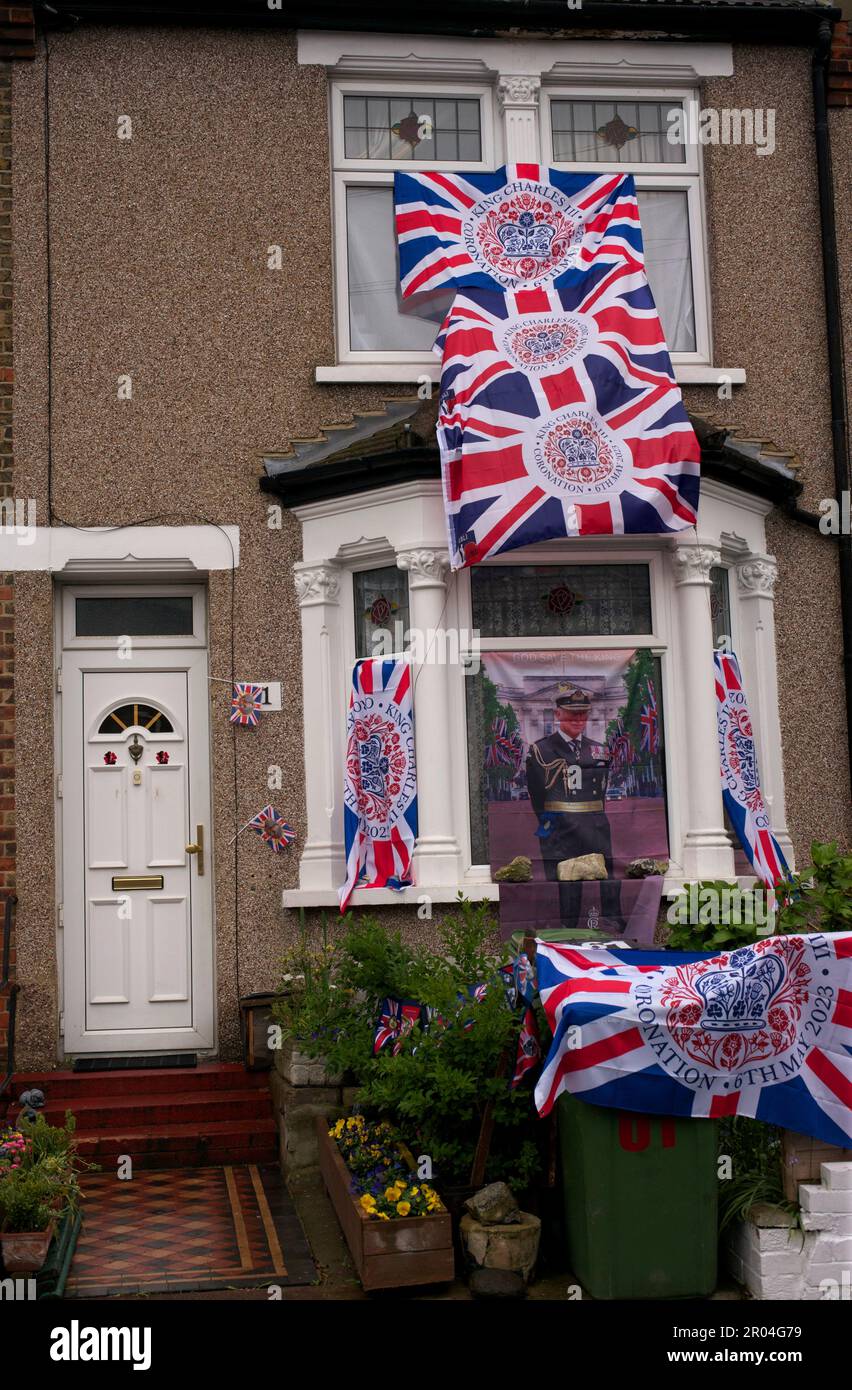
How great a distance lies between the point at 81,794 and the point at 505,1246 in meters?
4.17

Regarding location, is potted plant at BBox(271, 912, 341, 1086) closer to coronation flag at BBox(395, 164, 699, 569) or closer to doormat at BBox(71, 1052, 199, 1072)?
doormat at BBox(71, 1052, 199, 1072)

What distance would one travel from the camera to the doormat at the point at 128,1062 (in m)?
8.10

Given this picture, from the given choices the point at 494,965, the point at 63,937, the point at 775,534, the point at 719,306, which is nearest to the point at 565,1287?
the point at 494,965

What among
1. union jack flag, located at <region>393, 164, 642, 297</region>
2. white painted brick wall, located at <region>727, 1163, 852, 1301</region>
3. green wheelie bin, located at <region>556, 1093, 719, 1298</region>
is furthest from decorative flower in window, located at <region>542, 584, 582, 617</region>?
white painted brick wall, located at <region>727, 1163, 852, 1301</region>

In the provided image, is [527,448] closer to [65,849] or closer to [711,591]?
[711,591]

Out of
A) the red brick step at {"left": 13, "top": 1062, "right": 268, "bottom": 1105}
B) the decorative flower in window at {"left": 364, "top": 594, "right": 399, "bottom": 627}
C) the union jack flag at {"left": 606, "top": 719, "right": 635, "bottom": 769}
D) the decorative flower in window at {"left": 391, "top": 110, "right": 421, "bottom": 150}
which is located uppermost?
the decorative flower in window at {"left": 391, "top": 110, "right": 421, "bottom": 150}

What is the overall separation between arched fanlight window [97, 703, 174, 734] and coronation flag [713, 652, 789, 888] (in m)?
3.28

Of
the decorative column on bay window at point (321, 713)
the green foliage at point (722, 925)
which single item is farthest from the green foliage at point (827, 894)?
the decorative column on bay window at point (321, 713)

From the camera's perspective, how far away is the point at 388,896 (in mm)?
8031

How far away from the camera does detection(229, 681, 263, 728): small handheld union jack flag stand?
8305 mm

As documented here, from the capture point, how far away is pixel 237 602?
27.7 feet

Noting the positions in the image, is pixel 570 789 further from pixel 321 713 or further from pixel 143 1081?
pixel 143 1081

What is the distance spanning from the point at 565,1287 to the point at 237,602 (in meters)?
4.44

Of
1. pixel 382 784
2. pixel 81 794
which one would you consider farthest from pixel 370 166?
pixel 81 794
